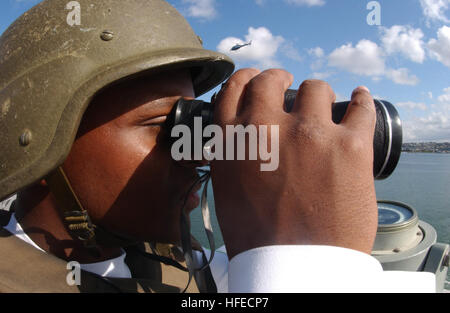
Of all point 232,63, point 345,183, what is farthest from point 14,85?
point 345,183

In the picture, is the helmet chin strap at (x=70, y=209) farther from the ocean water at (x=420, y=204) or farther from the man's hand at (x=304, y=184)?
the ocean water at (x=420, y=204)

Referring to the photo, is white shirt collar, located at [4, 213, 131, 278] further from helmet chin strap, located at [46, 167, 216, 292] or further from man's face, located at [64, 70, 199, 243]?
man's face, located at [64, 70, 199, 243]

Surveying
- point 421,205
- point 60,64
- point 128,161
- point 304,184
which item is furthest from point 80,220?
point 421,205

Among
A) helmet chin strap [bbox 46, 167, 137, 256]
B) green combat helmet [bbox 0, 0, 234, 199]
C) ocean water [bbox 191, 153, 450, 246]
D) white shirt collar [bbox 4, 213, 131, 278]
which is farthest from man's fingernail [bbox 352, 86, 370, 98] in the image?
ocean water [bbox 191, 153, 450, 246]

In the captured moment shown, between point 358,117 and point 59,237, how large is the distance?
1.15 meters

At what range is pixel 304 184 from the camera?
32.8 inches

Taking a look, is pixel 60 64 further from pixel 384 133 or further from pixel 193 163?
pixel 384 133

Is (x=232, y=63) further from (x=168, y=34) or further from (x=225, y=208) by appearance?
(x=225, y=208)

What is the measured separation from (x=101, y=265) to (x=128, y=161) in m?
0.52

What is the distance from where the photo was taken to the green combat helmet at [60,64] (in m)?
1.01

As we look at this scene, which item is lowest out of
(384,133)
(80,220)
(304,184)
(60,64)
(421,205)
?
(421,205)

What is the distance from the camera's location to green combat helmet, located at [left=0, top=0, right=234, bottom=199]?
39.8 inches

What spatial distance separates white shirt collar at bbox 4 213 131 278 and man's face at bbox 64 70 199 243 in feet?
0.85

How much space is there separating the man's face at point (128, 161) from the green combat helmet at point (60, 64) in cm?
8
